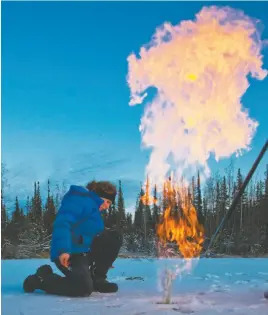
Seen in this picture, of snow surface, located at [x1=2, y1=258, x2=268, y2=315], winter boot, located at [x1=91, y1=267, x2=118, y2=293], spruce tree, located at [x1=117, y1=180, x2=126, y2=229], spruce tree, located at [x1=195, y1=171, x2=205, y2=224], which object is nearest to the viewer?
snow surface, located at [x1=2, y1=258, x2=268, y2=315]

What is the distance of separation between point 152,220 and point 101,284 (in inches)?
73.6

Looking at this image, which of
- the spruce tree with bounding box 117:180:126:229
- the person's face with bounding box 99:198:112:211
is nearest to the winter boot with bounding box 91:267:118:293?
the person's face with bounding box 99:198:112:211

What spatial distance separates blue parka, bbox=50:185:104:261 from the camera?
12.1 ft

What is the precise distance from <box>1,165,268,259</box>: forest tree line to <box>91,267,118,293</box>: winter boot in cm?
81

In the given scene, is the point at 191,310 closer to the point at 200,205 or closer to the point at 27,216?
the point at 200,205

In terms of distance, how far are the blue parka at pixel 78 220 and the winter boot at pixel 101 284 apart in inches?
12.7

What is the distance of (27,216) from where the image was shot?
6863mm

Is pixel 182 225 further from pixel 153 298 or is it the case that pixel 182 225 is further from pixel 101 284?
pixel 101 284

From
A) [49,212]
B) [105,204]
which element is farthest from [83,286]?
[49,212]

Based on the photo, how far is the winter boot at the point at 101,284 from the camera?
3986 mm

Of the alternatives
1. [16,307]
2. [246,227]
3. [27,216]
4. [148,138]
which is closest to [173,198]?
[148,138]

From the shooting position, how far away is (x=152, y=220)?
579 centimetres

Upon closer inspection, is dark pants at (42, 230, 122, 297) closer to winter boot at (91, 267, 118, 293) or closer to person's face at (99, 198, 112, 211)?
winter boot at (91, 267, 118, 293)

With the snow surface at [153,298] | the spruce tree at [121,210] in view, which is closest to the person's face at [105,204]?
the snow surface at [153,298]
